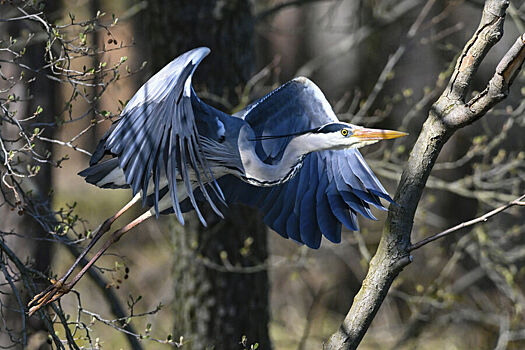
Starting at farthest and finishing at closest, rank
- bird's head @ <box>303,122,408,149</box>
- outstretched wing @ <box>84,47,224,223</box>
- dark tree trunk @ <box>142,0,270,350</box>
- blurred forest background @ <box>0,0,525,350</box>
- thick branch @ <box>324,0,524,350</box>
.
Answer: dark tree trunk @ <box>142,0,270,350</box>, bird's head @ <box>303,122,408,149</box>, blurred forest background @ <box>0,0,525,350</box>, outstretched wing @ <box>84,47,224,223</box>, thick branch @ <box>324,0,524,350</box>

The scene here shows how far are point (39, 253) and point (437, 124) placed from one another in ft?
8.55

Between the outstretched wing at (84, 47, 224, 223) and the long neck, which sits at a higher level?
the outstretched wing at (84, 47, 224, 223)

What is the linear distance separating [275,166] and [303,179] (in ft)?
1.09

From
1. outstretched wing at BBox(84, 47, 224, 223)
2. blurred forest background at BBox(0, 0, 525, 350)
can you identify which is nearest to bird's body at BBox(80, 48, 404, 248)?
outstretched wing at BBox(84, 47, 224, 223)

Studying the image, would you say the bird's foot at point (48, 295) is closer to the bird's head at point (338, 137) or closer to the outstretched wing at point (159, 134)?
the outstretched wing at point (159, 134)

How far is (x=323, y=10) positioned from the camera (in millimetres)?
10047

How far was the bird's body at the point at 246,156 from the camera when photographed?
7.38 ft

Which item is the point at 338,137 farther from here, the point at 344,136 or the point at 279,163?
the point at 279,163

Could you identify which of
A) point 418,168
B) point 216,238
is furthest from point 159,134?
point 216,238

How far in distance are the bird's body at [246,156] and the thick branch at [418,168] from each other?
26cm

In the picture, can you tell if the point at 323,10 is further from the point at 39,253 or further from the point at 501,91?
the point at 501,91

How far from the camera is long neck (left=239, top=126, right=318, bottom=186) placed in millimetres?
2611

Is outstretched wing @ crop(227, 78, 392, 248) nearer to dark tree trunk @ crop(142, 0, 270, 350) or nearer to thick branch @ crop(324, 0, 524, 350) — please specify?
thick branch @ crop(324, 0, 524, 350)

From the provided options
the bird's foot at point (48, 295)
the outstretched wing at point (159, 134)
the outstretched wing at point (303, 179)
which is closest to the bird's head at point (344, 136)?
the outstretched wing at point (303, 179)
